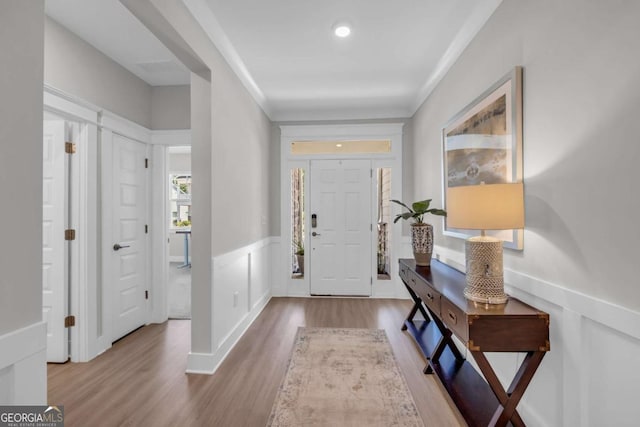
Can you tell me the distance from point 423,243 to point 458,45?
5.47 ft

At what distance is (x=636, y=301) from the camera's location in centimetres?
104

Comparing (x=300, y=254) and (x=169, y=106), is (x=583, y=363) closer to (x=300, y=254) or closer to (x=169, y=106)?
(x=300, y=254)

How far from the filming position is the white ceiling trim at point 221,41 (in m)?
2.04

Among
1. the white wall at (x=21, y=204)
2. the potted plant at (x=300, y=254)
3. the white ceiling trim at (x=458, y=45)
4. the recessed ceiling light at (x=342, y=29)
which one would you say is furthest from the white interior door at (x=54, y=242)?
the white ceiling trim at (x=458, y=45)

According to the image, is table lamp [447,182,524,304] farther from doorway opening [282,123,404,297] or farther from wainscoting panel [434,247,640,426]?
doorway opening [282,123,404,297]

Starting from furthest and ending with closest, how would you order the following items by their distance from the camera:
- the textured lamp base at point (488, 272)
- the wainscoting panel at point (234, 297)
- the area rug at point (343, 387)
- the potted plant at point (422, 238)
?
the potted plant at point (422, 238) → the wainscoting panel at point (234, 297) → the area rug at point (343, 387) → the textured lamp base at point (488, 272)

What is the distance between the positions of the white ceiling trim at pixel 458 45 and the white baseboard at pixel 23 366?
9.23 ft

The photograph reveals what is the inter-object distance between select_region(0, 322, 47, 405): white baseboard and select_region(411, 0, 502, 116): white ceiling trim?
2.81 meters

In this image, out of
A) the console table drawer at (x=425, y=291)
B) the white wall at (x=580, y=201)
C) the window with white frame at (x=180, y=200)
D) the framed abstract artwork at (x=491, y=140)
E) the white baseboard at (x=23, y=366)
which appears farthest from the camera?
the window with white frame at (x=180, y=200)

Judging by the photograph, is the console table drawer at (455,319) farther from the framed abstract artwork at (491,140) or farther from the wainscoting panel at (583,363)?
the framed abstract artwork at (491,140)

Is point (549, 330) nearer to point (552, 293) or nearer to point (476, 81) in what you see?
point (552, 293)

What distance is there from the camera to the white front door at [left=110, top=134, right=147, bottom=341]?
2.86m

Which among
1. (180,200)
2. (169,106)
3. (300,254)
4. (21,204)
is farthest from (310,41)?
(180,200)

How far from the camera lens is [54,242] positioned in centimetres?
242
